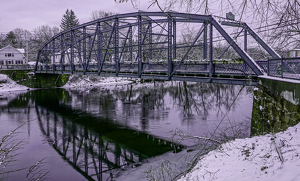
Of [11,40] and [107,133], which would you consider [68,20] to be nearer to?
[11,40]

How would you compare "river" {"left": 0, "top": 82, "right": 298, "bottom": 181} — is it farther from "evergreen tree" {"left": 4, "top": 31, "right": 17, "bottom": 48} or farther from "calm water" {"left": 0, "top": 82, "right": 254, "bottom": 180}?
"evergreen tree" {"left": 4, "top": 31, "right": 17, "bottom": 48}

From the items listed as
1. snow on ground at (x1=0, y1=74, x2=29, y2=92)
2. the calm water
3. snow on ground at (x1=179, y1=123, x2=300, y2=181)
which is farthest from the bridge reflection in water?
snow on ground at (x1=0, y1=74, x2=29, y2=92)

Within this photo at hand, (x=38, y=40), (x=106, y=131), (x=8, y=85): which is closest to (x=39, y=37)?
(x=38, y=40)

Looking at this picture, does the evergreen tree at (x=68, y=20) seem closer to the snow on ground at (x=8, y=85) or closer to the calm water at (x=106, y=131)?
the snow on ground at (x=8, y=85)

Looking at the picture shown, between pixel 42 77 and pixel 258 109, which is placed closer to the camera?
pixel 258 109

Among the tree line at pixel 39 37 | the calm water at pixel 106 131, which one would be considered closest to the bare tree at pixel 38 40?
the tree line at pixel 39 37

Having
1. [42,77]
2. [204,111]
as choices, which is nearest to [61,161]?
[204,111]

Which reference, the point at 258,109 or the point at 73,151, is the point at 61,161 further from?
the point at 258,109

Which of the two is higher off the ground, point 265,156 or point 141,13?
point 141,13

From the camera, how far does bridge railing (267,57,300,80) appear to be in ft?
26.0

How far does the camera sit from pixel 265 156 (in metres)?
5.78

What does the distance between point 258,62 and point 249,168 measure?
25.7 feet

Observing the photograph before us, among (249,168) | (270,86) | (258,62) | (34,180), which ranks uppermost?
(258,62)

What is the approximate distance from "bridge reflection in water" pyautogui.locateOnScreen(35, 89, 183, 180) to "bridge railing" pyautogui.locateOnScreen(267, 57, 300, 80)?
5005 mm
